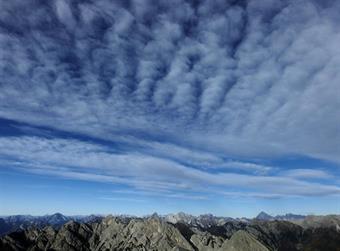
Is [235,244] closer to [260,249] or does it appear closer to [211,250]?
[260,249]

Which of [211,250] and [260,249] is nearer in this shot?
[260,249]

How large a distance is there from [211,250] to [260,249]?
52365mm

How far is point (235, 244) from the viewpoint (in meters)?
146

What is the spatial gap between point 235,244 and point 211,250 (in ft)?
147

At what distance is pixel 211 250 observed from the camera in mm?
187625

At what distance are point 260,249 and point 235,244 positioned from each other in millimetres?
10366

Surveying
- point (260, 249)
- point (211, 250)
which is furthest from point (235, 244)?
point (211, 250)

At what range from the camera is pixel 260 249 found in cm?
13950

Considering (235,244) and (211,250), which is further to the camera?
(211,250)
